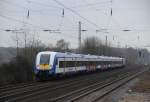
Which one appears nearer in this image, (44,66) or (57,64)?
(44,66)

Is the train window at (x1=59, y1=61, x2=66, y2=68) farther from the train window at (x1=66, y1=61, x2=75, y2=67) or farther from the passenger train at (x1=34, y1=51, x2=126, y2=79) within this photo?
the train window at (x1=66, y1=61, x2=75, y2=67)

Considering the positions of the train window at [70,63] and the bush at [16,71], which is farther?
the train window at [70,63]

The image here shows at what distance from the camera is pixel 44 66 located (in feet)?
125

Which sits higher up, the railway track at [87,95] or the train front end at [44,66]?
the train front end at [44,66]

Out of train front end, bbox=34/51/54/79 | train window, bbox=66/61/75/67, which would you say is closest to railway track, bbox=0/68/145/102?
train front end, bbox=34/51/54/79

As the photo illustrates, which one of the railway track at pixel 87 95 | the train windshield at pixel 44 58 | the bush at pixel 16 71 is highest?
the train windshield at pixel 44 58

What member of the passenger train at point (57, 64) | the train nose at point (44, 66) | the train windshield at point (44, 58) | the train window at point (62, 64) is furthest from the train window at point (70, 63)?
the train nose at point (44, 66)

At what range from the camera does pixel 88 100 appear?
2052 centimetres

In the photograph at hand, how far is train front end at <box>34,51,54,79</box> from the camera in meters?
37.6

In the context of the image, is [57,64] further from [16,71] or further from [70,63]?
[70,63]

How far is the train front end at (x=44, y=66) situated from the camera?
37.6 meters

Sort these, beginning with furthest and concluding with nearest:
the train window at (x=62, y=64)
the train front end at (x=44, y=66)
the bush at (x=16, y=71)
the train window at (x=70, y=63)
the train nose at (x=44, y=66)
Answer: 1. the train window at (x=70, y=63)
2. the train window at (x=62, y=64)
3. the train nose at (x=44, y=66)
4. the train front end at (x=44, y=66)
5. the bush at (x=16, y=71)

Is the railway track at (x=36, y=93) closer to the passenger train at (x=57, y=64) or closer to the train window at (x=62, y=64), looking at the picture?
the passenger train at (x=57, y=64)

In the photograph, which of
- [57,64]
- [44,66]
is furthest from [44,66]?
[57,64]
